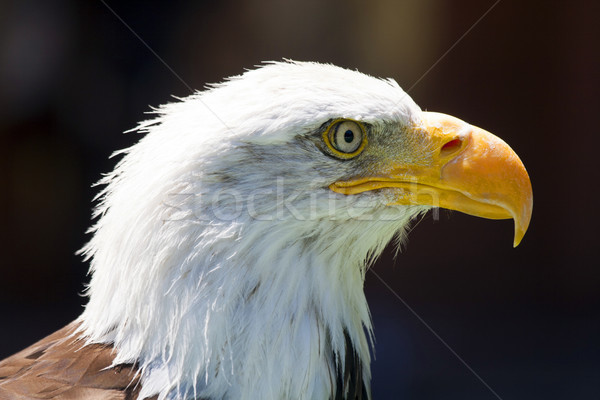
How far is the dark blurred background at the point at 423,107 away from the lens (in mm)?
6109

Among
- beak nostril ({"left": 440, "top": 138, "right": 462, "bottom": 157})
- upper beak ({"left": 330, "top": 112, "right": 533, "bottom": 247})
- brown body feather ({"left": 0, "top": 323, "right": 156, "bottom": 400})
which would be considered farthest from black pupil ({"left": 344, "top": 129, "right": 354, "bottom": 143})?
brown body feather ({"left": 0, "top": 323, "right": 156, "bottom": 400})

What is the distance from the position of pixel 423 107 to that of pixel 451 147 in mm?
4193

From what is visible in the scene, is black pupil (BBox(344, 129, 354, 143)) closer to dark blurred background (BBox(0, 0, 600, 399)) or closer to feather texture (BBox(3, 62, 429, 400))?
feather texture (BBox(3, 62, 429, 400))

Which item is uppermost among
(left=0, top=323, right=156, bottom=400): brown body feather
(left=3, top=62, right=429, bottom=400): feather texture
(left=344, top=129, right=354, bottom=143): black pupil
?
(left=344, top=129, right=354, bottom=143): black pupil

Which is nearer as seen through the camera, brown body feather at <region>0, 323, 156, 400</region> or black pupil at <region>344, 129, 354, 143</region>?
brown body feather at <region>0, 323, 156, 400</region>

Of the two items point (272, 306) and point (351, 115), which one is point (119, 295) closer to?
point (272, 306)

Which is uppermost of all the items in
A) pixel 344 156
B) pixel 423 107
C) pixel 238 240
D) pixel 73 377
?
pixel 423 107

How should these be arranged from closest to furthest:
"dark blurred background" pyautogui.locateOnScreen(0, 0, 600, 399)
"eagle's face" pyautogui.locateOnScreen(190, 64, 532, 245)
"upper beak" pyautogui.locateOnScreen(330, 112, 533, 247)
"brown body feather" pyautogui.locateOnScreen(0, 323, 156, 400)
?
"brown body feather" pyautogui.locateOnScreen(0, 323, 156, 400) < "eagle's face" pyautogui.locateOnScreen(190, 64, 532, 245) < "upper beak" pyautogui.locateOnScreen(330, 112, 533, 247) < "dark blurred background" pyautogui.locateOnScreen(0, 0, 600, 399)

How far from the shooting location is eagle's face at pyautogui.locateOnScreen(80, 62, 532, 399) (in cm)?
199

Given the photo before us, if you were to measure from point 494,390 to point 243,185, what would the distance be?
4144 mm

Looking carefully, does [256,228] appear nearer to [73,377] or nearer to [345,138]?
[345,138]

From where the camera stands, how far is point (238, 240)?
2027 mm

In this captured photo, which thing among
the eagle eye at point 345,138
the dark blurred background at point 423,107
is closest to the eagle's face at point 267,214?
the eagle eye at point 345,138

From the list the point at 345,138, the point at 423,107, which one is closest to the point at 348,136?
the point at 345,138
